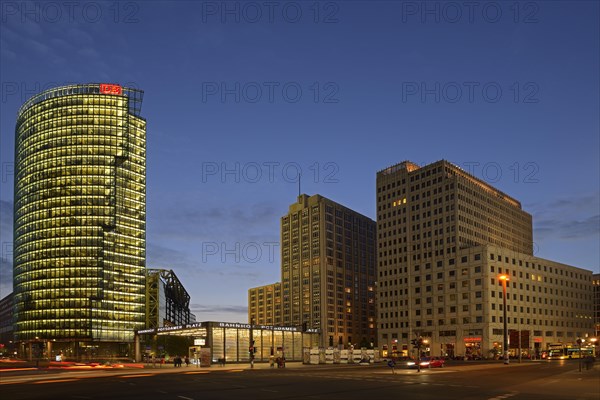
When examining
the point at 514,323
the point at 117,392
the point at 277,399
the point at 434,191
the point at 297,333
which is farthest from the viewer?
the point at 434,191

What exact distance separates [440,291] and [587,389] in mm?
149119

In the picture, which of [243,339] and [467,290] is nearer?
[243,339]

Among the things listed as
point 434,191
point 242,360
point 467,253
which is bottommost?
point 242,360

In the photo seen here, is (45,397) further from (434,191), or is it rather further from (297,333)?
(434,191)

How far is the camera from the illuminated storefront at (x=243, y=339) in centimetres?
12519

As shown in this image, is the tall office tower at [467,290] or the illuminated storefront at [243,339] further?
the tall office tower at [467,290]

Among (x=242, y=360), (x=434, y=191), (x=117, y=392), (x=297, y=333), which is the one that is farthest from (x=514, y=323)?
(x=117, y=392)

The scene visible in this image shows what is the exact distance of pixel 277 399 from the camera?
3381 centimetres

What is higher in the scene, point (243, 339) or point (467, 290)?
point (467, 290)

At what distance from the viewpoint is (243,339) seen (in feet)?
442

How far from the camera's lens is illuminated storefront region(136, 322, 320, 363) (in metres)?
125

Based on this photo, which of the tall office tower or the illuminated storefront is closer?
the illuminated storefront

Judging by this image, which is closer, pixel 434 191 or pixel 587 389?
pixel 587 389

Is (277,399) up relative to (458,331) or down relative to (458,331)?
up
